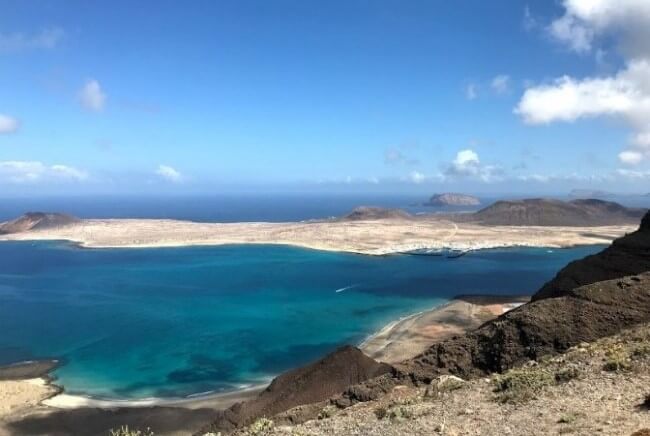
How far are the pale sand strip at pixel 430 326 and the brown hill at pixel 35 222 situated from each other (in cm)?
13073

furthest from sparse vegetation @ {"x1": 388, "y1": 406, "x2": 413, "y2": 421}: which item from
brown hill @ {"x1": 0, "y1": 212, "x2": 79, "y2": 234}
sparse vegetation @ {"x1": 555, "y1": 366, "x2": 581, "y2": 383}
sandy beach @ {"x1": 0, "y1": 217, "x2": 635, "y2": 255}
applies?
brown hill @ {"x1": 0, "y1": 212, "x2": 79, "y2": 234}

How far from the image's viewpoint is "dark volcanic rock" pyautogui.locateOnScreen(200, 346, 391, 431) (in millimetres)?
23938

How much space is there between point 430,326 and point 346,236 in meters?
73.5

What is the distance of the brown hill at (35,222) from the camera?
485 feet

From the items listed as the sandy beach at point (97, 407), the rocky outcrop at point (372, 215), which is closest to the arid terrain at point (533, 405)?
the sandy beach at point (97, 407)

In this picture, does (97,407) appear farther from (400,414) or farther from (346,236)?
(346,236)

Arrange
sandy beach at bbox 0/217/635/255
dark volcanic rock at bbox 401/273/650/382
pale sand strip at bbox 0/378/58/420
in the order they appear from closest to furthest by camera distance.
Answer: dark volcanic rock at bbox 401/273/650/382, pale sand strip at bbox 0/378/58/420, sandy beach at bbox 0/217/635/255

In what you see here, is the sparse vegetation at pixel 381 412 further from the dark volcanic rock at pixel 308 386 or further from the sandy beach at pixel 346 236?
the sandy beach at pixel 346 236

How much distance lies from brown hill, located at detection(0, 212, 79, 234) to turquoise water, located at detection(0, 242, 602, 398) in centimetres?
4586

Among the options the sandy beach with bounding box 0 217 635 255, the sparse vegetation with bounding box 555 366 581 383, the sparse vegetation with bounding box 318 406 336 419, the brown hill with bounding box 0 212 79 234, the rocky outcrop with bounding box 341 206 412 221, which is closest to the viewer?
the sparse vegetation with bounding box 555 366 581 383

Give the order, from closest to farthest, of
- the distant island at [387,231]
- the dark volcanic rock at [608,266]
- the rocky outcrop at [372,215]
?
the dark volcanic rock at [608,266] → the distant island at [387,231] → the rocky outcrop at [372,215]

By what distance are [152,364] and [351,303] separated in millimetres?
25305

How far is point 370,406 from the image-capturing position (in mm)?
16797

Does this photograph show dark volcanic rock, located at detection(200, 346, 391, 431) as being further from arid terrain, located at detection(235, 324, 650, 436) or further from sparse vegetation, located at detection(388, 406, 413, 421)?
sparse vegetation, located at detection(388, 406, 413, 421)
